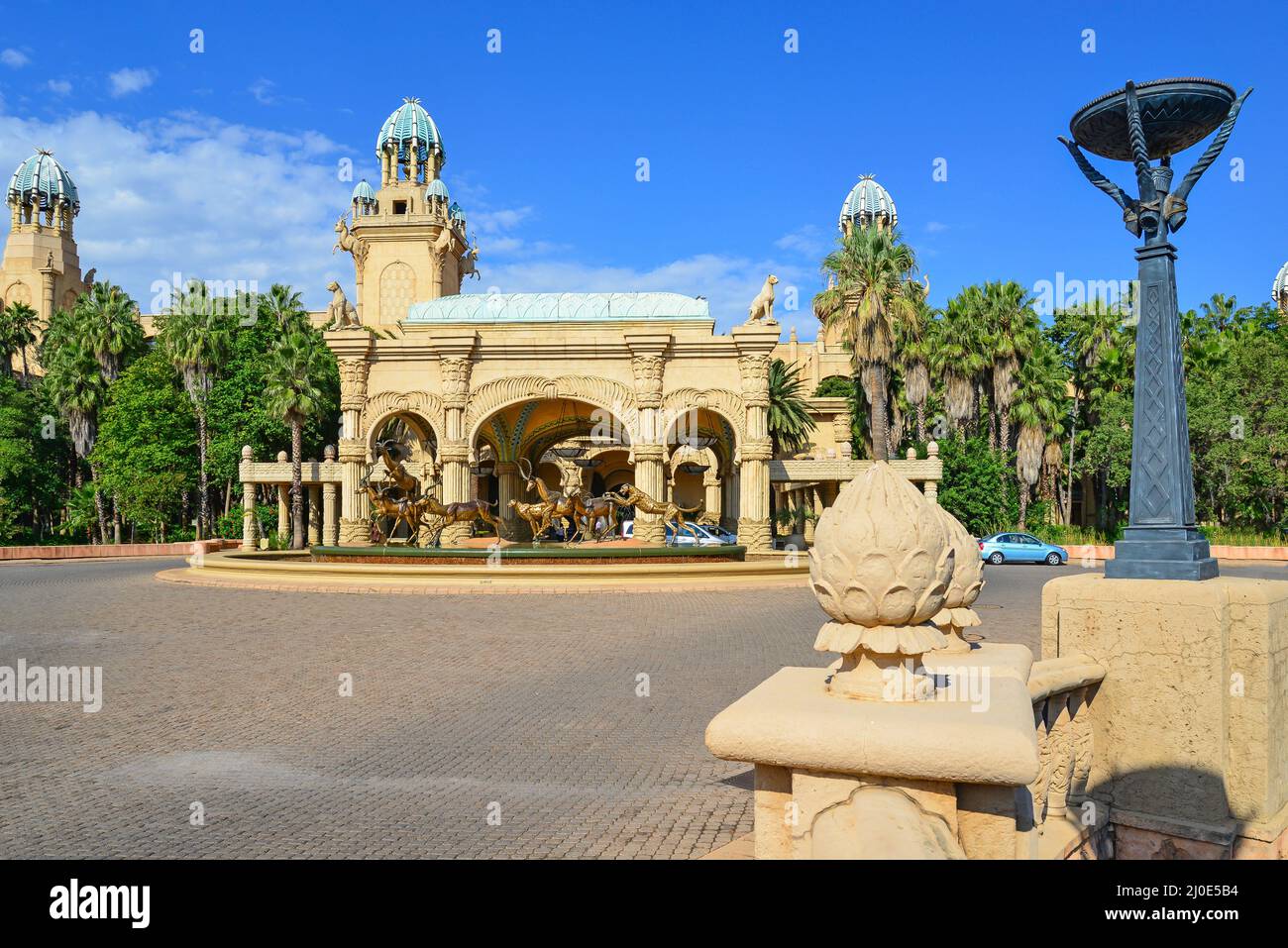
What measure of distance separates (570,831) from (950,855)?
11.4ft

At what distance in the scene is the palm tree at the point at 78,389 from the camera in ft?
152

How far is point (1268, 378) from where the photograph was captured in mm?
38406

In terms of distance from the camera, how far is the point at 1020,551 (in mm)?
34594

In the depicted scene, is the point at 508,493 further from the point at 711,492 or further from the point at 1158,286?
the point at 1158,286

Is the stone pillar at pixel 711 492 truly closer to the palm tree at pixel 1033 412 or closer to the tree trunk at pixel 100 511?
the palm tree at pixel 1033 412

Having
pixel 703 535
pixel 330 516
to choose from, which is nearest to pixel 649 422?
pixel 703 535

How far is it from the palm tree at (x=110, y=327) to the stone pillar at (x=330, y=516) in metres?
17.7

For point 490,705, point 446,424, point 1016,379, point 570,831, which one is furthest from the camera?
point 1016,379

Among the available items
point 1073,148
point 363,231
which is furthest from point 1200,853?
point 363,231

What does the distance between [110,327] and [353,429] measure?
76.7ft

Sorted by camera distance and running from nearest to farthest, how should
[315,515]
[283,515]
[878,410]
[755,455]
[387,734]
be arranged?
[387,734] → [755,455] → [878,410] → [283,515] → [315,515]
